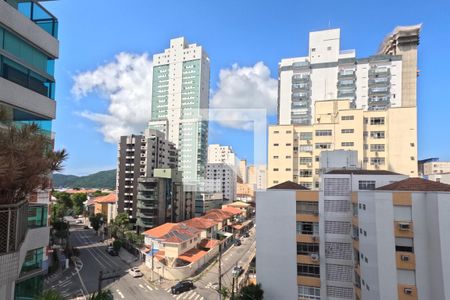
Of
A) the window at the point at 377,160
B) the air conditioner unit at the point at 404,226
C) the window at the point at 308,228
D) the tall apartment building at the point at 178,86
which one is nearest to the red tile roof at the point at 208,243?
the window at the point at 308,228

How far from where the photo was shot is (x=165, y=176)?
33719 millimetres

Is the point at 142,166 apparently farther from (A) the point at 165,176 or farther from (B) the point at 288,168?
(B) the point at 288,168

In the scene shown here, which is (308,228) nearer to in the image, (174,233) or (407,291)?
(407,291)

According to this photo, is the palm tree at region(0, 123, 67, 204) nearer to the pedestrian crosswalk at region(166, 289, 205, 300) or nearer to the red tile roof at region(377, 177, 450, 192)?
the red tile roof at region(377, 177, 450, 192)

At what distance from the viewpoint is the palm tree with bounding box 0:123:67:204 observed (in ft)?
10.9

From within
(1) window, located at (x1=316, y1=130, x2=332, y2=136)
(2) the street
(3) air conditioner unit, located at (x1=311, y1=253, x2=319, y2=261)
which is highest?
(1) window, located at (x1=316, y1=130, x2=332, y2=136)

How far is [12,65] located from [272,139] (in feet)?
70.8

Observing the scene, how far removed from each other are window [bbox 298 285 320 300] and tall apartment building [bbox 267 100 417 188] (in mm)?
10858

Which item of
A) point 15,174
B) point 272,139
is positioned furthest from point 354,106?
point 15,174

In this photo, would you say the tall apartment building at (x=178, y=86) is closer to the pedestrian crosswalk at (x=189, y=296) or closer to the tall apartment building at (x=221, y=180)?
the tall apartment building at (x=221, y=180)

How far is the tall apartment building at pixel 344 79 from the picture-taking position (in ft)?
105

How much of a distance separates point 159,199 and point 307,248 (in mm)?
21693

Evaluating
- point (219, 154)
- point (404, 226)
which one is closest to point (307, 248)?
point (404, 226)

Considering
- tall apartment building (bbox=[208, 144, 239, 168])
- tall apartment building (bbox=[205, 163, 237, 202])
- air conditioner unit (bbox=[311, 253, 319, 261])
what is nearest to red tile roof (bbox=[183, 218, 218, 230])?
tall apartment building (bbox=[205, 163, 237, 202])
